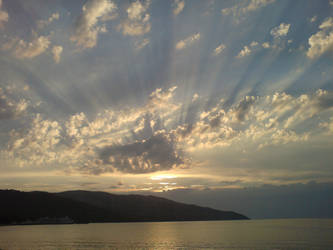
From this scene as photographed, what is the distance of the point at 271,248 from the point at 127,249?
55225 mm

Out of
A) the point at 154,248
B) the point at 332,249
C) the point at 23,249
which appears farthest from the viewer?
the point at 154,248

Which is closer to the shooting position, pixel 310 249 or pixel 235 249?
pixel 310 249

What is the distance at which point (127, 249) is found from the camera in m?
112

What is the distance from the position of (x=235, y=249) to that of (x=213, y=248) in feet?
27.8

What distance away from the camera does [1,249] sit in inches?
4190

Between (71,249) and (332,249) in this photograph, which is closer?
(332,249)

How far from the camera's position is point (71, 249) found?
111250 millimetres

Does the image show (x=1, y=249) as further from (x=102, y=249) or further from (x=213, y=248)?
(x=213, y=248)

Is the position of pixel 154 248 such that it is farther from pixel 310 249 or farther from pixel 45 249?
pixel 310 249

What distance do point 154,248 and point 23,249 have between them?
51037mm

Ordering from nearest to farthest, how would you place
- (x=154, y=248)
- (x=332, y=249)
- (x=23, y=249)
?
(x=332, y=249) < (x=23, y=249) < (x=154, y=248)

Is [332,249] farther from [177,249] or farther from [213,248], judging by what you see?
[177,249]

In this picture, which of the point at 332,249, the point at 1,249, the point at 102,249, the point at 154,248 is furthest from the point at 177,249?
the point at 1,249

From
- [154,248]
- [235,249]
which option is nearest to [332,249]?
[235,249]
